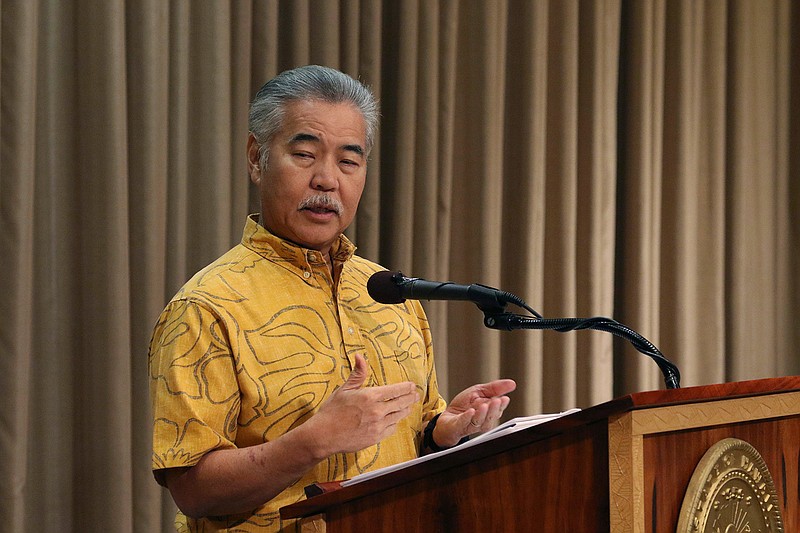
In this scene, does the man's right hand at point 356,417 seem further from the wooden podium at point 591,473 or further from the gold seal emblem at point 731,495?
the gold seal emblem at point 731,495

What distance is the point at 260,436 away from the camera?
144 centimetres

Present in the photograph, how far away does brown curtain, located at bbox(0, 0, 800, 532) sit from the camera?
2.21m

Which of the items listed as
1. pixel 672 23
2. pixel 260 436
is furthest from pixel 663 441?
pixel 672 23

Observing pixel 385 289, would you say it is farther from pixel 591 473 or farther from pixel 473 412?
pixel 591 473

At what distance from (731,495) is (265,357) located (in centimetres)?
69

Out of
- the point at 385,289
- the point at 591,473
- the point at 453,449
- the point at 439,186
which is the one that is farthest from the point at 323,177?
the point at 439,186

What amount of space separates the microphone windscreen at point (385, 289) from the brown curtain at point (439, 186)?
3.32 feet

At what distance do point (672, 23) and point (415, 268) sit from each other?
141cm

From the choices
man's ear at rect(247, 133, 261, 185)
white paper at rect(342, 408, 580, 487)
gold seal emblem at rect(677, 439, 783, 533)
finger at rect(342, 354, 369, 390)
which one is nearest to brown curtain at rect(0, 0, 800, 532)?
man's ear at rect(247, 133, 261, 185)

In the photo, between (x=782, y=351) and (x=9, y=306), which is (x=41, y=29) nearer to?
(x=9, y=306)

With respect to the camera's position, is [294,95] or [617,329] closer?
[617,329]

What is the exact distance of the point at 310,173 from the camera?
1602mm

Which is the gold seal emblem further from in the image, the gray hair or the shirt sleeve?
the gray hair

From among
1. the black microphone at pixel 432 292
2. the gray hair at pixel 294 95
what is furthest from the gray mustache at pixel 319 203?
the black microphone at pixel 432 292
